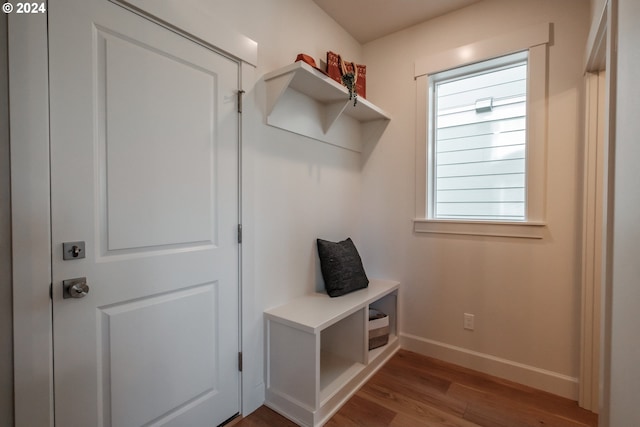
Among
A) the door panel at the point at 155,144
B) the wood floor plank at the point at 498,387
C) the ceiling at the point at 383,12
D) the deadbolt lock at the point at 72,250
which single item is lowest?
the wood floor plank at the point at 498,387

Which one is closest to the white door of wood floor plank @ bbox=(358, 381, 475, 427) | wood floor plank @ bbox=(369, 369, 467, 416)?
wood floor plank @ bbox=(358, 381, 475, 427)

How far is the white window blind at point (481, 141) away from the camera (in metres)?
2.02

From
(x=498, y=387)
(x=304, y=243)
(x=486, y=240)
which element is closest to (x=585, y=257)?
(x=486, y=240)

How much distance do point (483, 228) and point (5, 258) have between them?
2.49 meters

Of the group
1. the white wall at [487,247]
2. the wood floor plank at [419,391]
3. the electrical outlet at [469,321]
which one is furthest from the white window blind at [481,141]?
the wood floor plank at [419,391]

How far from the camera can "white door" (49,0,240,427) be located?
1.02 m

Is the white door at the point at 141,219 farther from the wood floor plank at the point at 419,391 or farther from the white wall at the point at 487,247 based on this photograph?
the white wall at the point at 487,247

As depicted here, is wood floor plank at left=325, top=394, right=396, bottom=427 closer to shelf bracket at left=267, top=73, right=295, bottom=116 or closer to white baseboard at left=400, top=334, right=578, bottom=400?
white baseboard at left=400, top=334, right=578, bottom=400

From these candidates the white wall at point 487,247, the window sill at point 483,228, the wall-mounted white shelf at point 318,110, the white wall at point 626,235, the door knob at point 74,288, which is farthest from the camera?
the window sill at point 483,228

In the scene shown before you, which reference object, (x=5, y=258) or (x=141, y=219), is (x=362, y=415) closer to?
(x=141, y=219)

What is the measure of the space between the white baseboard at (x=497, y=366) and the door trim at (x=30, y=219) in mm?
2252

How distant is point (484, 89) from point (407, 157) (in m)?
0.73

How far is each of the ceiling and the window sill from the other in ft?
5.29

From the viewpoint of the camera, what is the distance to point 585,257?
1695 millimetres
